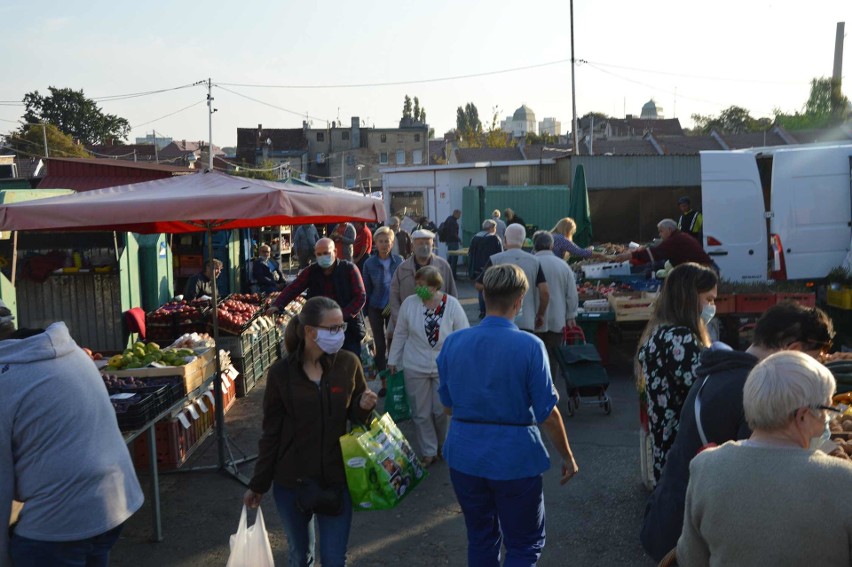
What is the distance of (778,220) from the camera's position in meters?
11.5

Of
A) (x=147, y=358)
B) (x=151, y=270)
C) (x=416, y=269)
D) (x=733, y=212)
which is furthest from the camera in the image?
(x=151, y=270)

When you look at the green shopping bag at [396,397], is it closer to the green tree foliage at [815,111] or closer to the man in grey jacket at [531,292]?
the man in grey jacket at [531,292]

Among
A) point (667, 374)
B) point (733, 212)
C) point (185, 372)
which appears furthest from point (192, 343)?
point (733, 212)

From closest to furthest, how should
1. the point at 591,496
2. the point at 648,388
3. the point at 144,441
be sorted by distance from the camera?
the point at 648,388 → the point at 591,496 → the point at 144,441

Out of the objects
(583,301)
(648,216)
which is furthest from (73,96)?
(583,301)

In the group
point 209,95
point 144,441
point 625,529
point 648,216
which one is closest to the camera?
point 625,529

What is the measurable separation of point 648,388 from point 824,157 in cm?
830

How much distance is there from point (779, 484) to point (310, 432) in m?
2.30

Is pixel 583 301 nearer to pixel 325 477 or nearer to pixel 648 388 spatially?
pixel 648 388

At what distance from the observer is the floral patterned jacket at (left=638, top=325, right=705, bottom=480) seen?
437 centimetres

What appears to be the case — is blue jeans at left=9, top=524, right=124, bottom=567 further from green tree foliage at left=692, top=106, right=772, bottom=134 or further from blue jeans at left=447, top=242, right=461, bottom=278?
green tree foliage at left=692, top=106, right=772, bottom=134

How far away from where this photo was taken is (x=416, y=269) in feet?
28.8

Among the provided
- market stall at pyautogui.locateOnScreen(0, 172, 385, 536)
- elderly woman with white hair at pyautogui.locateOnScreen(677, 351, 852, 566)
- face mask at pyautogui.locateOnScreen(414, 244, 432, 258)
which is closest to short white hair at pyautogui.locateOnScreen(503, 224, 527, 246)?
face mask at pyautogui.locateOnScreen(414, 244, 432, 258)

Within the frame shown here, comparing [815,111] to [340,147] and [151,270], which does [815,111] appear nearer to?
[340,147]
